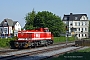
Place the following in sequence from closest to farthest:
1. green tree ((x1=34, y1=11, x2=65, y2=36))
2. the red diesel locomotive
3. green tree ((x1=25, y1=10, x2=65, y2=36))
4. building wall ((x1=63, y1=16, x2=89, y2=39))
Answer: the red diesel locomotive
green tree ((x1=34, y1=11, x2=65, y2=36))
green tree ((x1=25, y1=10, x2=65, y2=36))
building wall ((x1=63, y1=16, x2=89, y2=39))

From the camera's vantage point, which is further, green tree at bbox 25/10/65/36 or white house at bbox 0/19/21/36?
white house at bbox 0/19/21/36

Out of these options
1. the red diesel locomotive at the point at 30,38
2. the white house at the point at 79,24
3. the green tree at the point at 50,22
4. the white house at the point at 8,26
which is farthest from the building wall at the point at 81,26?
the red diesel locomotive at the point at 30,38

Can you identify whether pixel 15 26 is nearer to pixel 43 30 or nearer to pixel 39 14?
pixel 39 14

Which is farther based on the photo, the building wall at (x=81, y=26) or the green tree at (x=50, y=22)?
the building wall at (x=81, y=26)

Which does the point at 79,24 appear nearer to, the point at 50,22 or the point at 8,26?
the point at 8,26

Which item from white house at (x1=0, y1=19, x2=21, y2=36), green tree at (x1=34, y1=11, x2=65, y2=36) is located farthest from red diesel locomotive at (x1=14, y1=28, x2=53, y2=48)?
white house at (x1=0, y1=19, x2=21, y2=36)

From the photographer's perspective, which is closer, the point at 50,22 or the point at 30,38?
the point at 30,38

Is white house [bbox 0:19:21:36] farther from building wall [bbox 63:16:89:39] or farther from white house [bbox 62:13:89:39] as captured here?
building wall [bbox 63:16:89:39]

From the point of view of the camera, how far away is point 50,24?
90.0m

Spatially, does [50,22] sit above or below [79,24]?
below

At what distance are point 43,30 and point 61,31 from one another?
44539 millimetres

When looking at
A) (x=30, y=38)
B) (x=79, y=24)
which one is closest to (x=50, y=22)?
(x=79, y=24)

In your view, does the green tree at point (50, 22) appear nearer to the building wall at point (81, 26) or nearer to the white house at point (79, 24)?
the white house at point (79, 24)

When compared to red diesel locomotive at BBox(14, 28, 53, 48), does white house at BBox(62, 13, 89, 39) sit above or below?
above
